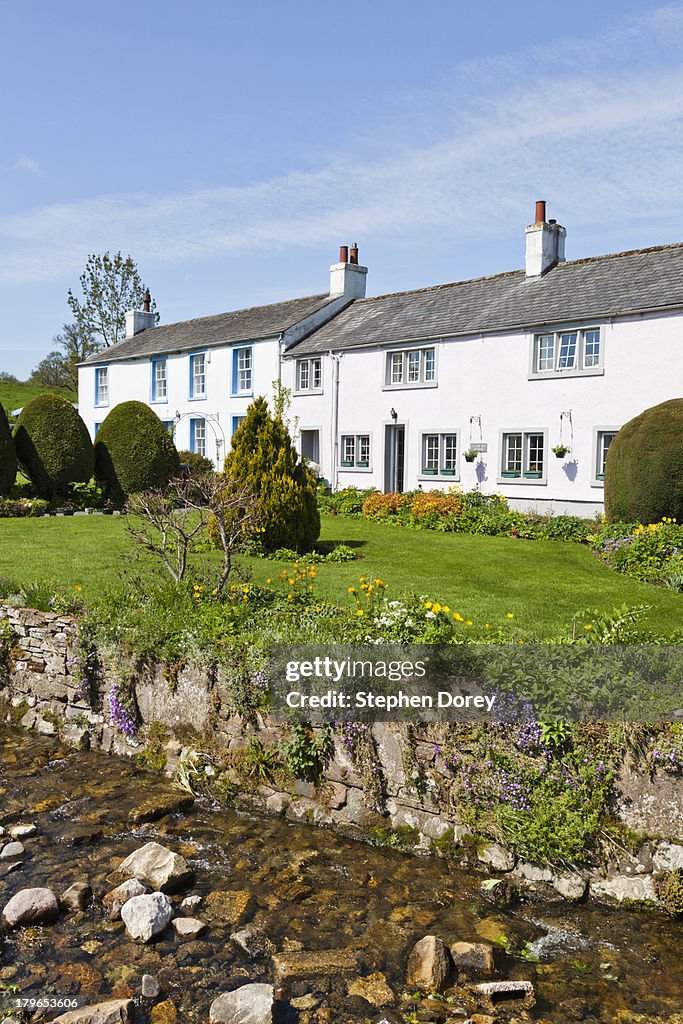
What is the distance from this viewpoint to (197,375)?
32.2 m

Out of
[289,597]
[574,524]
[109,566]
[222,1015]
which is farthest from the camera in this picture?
[574,524]

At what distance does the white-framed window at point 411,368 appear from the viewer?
24.6 metres

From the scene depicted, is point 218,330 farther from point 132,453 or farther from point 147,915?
point 147,915

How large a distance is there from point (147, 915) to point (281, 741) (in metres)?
1.96

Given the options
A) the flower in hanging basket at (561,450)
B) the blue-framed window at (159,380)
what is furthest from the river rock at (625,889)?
the blue-framed window at (159,380)

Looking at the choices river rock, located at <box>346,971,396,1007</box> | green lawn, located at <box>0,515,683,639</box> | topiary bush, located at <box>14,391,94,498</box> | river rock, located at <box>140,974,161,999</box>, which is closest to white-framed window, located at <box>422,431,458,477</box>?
green lawn, located at <box>0,515,683,639</box>

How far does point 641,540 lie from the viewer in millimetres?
14398

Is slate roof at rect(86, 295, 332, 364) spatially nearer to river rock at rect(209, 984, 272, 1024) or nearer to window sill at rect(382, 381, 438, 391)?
window sill at rect(382, 381, 438, 391)

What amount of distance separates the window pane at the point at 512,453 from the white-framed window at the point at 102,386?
21.4 metres

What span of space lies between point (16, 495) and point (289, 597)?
45.2 feet

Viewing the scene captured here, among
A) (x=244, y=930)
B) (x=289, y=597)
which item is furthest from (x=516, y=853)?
(x=289, y=597)

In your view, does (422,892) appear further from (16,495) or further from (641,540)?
(16,495)

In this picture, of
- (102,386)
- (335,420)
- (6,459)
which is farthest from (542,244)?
(102,386)

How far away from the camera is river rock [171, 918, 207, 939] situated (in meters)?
5.20
